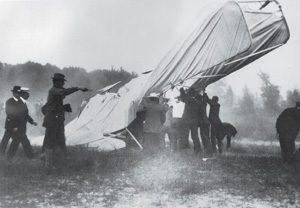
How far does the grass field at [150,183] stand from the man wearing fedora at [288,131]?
14.6 inches

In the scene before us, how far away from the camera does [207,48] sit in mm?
7820

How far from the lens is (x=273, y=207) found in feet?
12.9

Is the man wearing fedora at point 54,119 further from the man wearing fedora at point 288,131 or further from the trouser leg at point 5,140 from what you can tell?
the man wearing fedora at point 288,131

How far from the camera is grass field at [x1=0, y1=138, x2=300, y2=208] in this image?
4.14m

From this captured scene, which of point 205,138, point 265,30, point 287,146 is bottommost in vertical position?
point 287,146

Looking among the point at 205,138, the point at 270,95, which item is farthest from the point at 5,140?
the point at 270,95

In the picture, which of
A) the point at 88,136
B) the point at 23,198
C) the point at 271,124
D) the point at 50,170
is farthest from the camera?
the point at 271,124

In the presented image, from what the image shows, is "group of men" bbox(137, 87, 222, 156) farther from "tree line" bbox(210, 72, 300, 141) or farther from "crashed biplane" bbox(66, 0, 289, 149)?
"tree line" bbox(210, 72, 300, 141)

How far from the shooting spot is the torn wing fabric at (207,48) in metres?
7.34

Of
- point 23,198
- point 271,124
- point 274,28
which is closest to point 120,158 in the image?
point 23,198

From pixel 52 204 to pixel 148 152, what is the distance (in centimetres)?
375

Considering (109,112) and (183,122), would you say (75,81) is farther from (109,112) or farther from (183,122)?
(183,122)

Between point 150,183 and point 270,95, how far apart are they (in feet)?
103

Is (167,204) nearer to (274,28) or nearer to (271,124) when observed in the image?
(274,28)
